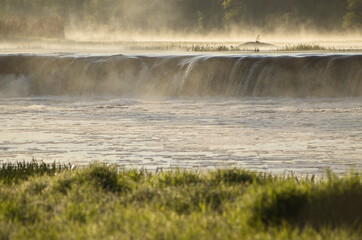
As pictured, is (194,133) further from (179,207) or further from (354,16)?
(354,16)

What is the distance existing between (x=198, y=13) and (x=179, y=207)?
78284mm

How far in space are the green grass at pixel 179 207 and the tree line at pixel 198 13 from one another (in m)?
58.8

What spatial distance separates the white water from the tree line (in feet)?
144

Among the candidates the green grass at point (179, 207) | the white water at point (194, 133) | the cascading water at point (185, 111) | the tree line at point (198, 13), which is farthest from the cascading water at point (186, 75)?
the tree line at point (198, 13)

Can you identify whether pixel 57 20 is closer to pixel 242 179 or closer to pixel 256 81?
pixel 256 81

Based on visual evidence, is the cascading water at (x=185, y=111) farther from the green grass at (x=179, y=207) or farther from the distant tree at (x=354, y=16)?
the distant tree at (x=354, y=16)

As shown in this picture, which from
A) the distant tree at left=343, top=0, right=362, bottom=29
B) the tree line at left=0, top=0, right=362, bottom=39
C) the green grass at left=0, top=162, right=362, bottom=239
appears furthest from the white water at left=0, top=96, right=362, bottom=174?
the distant tree at left=343, top=0, right=362, bottom=29

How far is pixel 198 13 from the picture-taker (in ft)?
282

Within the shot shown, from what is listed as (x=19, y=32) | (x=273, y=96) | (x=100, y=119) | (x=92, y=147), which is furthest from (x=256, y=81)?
(x=19, y=32)

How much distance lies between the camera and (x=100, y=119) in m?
21.5

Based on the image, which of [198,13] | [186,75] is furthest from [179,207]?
[198,13]

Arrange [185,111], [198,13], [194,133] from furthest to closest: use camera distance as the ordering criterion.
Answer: [198,13], [185,111], [194,133]

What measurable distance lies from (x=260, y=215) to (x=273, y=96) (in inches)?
816

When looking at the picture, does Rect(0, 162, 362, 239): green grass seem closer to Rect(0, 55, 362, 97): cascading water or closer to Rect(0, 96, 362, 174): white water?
Rect(0, 96, 362, 174): white water
